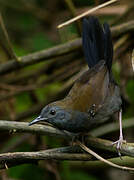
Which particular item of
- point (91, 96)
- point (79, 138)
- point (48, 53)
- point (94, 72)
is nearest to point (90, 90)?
point (91, 96)

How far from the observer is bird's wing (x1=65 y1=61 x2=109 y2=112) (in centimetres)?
292

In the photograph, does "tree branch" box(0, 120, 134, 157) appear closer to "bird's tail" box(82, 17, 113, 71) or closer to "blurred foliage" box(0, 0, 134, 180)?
"bird's tail" box(82, 17, 113, 71)

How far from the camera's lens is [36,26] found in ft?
20.6

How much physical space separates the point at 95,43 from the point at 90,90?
1.76 ft

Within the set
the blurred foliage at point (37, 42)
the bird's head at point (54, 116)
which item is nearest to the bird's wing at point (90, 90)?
the bird's head at point (54, 116)

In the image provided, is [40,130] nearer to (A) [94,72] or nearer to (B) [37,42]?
(A) [94,72]

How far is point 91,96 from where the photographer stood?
9.78ft

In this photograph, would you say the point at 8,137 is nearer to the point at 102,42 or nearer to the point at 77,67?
the point at 77,67

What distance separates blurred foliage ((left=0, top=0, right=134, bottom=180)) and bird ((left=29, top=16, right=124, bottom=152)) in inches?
38.1

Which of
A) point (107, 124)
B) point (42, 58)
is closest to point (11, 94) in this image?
point (42, 58)

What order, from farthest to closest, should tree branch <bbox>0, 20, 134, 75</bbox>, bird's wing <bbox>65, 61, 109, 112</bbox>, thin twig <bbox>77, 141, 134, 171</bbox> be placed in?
tree branch <bbox>0, 20, 134, 75</bbox>, bird's wing <bbox>65, 61, 109, 112</bbox>, thin twig <bbox>77, 141, 134, 171</bbox>

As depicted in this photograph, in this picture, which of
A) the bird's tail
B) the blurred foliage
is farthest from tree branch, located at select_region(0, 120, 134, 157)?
the blurred foliage

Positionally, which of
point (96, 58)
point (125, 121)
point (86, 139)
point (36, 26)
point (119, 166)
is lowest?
point (119, 166)

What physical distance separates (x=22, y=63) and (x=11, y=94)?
0.51m
